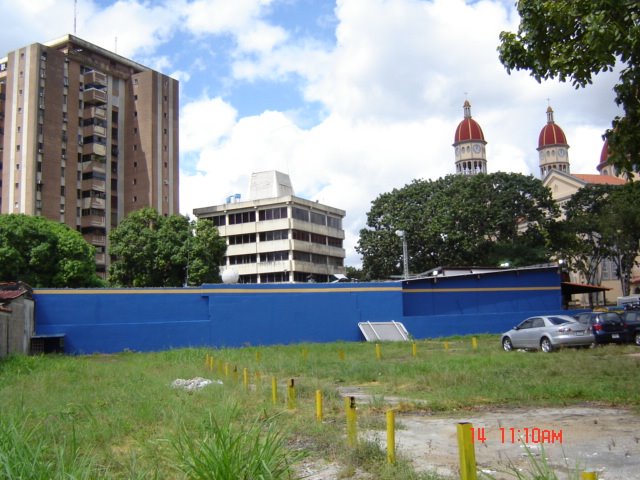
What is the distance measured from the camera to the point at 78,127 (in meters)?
76.6

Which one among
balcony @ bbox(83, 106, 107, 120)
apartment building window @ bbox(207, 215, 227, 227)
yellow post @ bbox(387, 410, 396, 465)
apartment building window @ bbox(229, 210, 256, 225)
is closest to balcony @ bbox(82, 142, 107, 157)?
balcony @ bbox(83, 106, 107, 120)

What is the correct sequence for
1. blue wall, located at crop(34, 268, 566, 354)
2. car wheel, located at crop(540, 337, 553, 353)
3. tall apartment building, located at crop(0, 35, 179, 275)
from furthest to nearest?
tall apartment building, located at crop(0, 35, 179, 275) → blue wall, located at crop(34, 268, 566, 354) → car wheel, located at crop(540, 337, 553, 353)

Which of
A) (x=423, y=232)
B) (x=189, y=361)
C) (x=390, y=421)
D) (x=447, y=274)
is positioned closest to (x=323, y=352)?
(x=189, y=361)

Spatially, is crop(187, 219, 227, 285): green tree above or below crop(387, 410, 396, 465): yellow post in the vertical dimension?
above

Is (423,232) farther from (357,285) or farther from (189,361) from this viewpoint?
(189,361)

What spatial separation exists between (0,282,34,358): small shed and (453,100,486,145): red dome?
10466 cm

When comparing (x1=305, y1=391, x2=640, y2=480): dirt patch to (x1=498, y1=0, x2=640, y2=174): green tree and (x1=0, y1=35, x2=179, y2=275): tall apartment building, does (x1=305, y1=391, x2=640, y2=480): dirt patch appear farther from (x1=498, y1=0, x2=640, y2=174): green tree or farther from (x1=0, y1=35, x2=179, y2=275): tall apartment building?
(x1=0, y1=35, x2=179, y2=275): tall apartment building

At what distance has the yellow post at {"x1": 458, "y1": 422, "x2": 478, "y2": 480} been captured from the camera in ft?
15.8

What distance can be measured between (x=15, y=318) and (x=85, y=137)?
196 feet

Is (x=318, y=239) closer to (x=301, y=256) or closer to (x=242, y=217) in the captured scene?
(x=301, y=256)

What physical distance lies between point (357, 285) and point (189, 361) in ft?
46.9

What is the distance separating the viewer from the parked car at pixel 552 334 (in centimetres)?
2125

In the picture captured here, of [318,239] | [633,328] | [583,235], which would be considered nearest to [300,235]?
[318,239]

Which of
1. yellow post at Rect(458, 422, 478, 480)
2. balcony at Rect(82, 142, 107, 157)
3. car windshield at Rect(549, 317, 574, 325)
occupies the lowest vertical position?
yellow post at Rect(458, 422, 478, 480)
